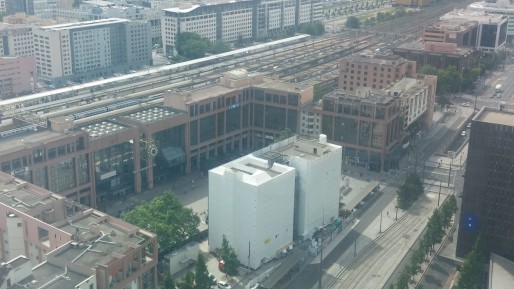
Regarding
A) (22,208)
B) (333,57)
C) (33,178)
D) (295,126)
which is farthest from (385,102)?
(333,57)

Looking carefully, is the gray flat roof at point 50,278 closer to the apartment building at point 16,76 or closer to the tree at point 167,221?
the tree at point 167,221

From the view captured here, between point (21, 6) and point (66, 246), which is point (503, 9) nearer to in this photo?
point (21, 6)

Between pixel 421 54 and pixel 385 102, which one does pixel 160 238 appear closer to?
pixel 385 102

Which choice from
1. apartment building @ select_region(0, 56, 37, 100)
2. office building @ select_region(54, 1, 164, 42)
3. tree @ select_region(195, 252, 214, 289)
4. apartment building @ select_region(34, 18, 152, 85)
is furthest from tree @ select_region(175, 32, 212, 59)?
tree @ select_region(195, 252, 214, 289)

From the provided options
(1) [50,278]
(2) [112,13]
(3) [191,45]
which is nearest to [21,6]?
(2) [112,13]

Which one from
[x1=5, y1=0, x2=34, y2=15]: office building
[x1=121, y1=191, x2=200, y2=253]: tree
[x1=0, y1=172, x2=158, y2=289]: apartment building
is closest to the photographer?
[x1=0, y1=172, x2=158, y2=289]: apartment building

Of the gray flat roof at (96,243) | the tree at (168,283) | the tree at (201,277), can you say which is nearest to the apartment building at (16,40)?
the gray flat roof at (96,243)

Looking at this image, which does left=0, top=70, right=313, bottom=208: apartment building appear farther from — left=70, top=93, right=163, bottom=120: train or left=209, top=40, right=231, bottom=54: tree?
left=209, top=40, right=231, bottom=54: tree
